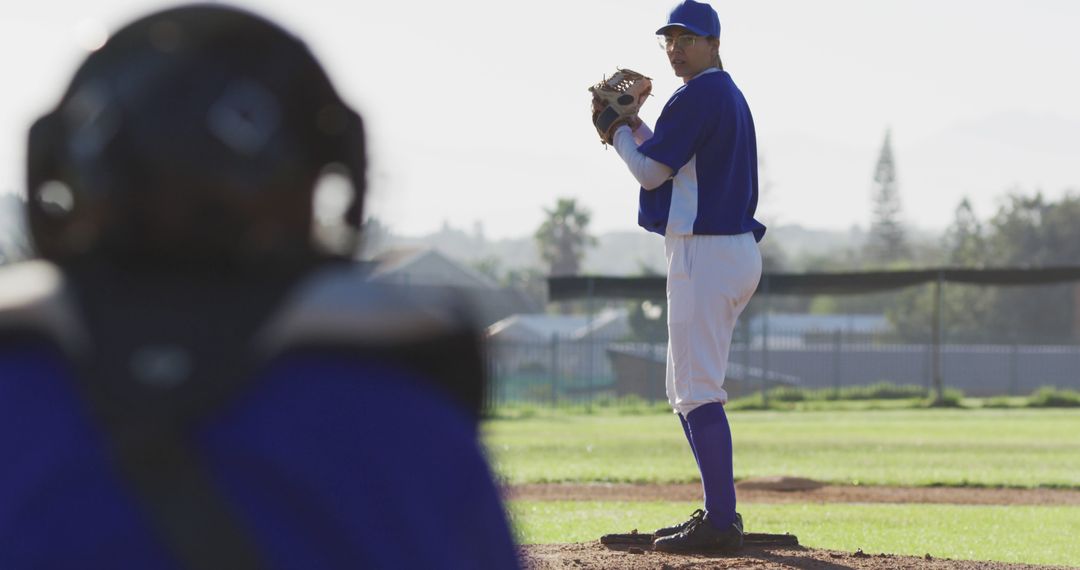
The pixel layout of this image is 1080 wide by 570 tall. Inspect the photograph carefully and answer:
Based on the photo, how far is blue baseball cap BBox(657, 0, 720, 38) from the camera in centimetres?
568

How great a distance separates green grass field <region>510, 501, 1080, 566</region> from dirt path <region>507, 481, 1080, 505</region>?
50 cm

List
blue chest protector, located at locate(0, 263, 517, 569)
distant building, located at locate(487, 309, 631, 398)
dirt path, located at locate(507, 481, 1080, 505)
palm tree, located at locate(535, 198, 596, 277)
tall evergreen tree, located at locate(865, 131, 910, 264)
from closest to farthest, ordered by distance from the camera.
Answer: blue chest protector, located at locate(0, 263, 517, 569), dirt path, located at locate(507, 481, 1080, 505), distant building, located at locate(487, 309, 631, 398), palm tree, located at locate(535, 198, 596, 277), tall evergreen tree, located at locate(865, 131, 910, 264)

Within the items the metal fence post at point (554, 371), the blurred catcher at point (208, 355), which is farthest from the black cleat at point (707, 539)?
the metal fence post at point (554, 371)

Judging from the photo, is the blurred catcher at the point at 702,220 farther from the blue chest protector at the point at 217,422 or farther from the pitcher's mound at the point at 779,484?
the pitcher's mound at the point at 779,484

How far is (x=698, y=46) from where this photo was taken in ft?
18.9

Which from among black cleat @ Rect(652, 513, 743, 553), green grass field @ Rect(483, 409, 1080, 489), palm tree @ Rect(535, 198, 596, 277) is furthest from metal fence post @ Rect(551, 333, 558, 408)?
palm tree @ Rect(535, 198, 596, 277)

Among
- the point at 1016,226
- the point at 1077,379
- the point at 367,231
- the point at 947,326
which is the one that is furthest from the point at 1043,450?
the point at 1016,226

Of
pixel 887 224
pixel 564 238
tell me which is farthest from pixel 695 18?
pixel 887 224

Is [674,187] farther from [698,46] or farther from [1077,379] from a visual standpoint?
[1077,379]

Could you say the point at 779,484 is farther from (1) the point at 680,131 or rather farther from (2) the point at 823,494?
(1) the point at 680,131

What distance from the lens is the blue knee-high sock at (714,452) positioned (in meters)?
5.65

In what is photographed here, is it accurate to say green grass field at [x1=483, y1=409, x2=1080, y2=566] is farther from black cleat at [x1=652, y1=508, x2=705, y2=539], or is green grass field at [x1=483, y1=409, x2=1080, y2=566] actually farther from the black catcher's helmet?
black cleat at [x1=652, y1=508, x2=705, y2=539]

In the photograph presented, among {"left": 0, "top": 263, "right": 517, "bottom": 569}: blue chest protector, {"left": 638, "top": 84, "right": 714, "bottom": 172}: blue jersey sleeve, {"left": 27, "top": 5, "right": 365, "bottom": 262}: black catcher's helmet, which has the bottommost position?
{"left": 0, "top": 263, "right": 517, "bottom": 569}: blue chest protector

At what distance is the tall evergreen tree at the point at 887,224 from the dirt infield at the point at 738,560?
142 metres
